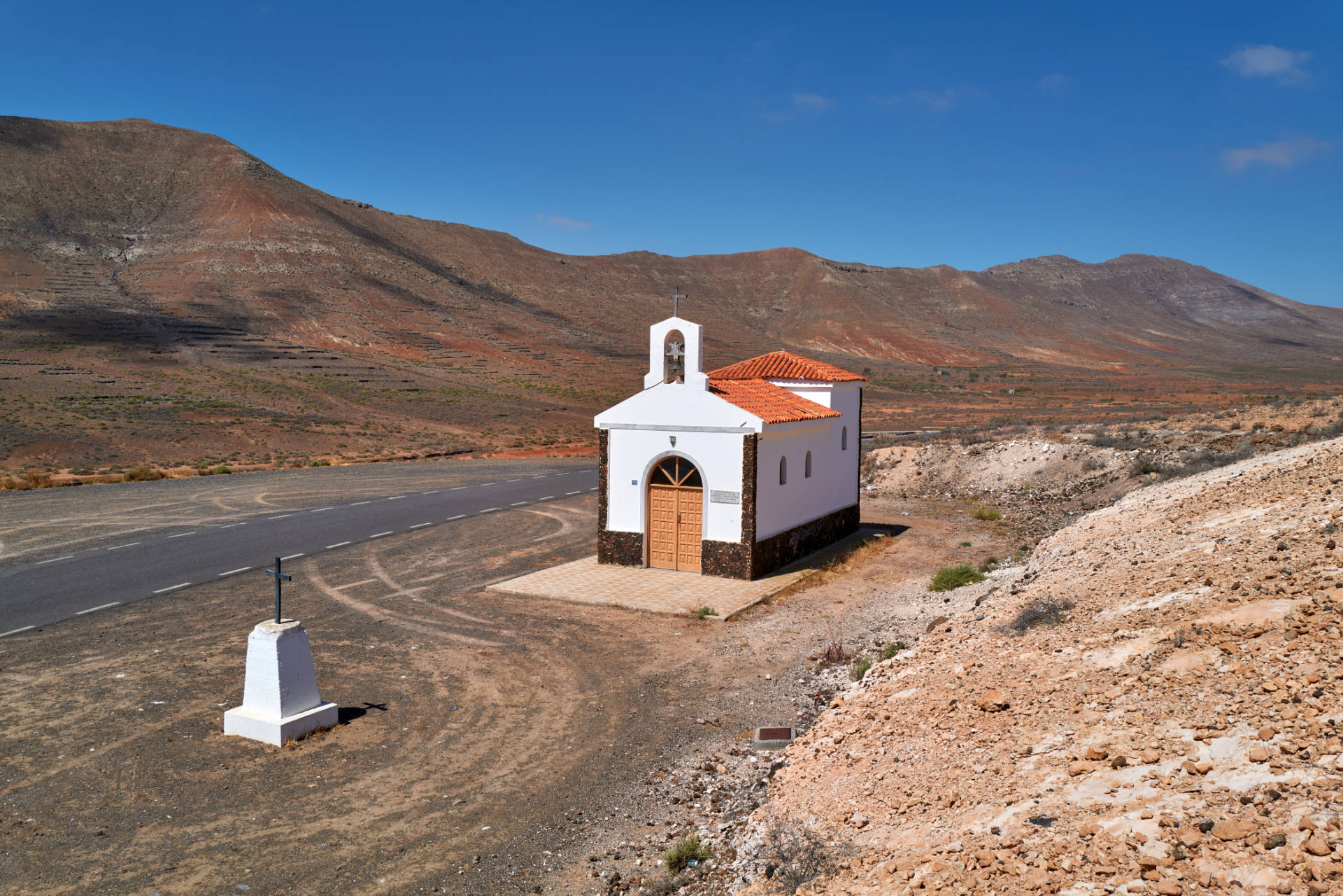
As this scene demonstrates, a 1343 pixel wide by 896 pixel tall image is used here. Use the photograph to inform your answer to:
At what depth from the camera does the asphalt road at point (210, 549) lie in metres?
15.9

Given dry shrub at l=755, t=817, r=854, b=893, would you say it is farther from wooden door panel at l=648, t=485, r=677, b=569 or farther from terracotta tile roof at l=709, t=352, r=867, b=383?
terracotta tile roof at l=709, t=352, r=867, b=383

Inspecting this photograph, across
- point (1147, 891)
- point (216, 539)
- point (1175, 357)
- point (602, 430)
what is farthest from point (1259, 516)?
point (1175, 357)

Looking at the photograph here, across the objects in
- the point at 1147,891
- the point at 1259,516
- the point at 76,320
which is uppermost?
the point at 76,320

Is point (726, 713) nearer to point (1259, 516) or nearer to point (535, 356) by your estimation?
point (1259, 516)

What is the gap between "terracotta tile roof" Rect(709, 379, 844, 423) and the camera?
18.0m

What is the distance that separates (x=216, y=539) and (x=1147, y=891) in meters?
21.6

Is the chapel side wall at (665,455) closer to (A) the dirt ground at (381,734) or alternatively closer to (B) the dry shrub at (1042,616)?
(A) the dirt ground at (381,734)

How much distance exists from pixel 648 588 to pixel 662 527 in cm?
180

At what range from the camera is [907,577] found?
17.9 m

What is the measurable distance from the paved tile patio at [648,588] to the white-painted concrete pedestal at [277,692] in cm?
657

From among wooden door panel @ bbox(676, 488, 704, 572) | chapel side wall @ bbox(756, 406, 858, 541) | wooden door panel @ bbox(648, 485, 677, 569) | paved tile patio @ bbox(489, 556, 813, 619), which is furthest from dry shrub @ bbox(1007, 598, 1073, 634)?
wooden door panel @ bbox(648, 485, 677, 569)

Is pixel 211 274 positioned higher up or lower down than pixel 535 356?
higher up

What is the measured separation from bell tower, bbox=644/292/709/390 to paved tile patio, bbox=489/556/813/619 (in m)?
3.84

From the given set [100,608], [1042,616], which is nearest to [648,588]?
[1042,616]
